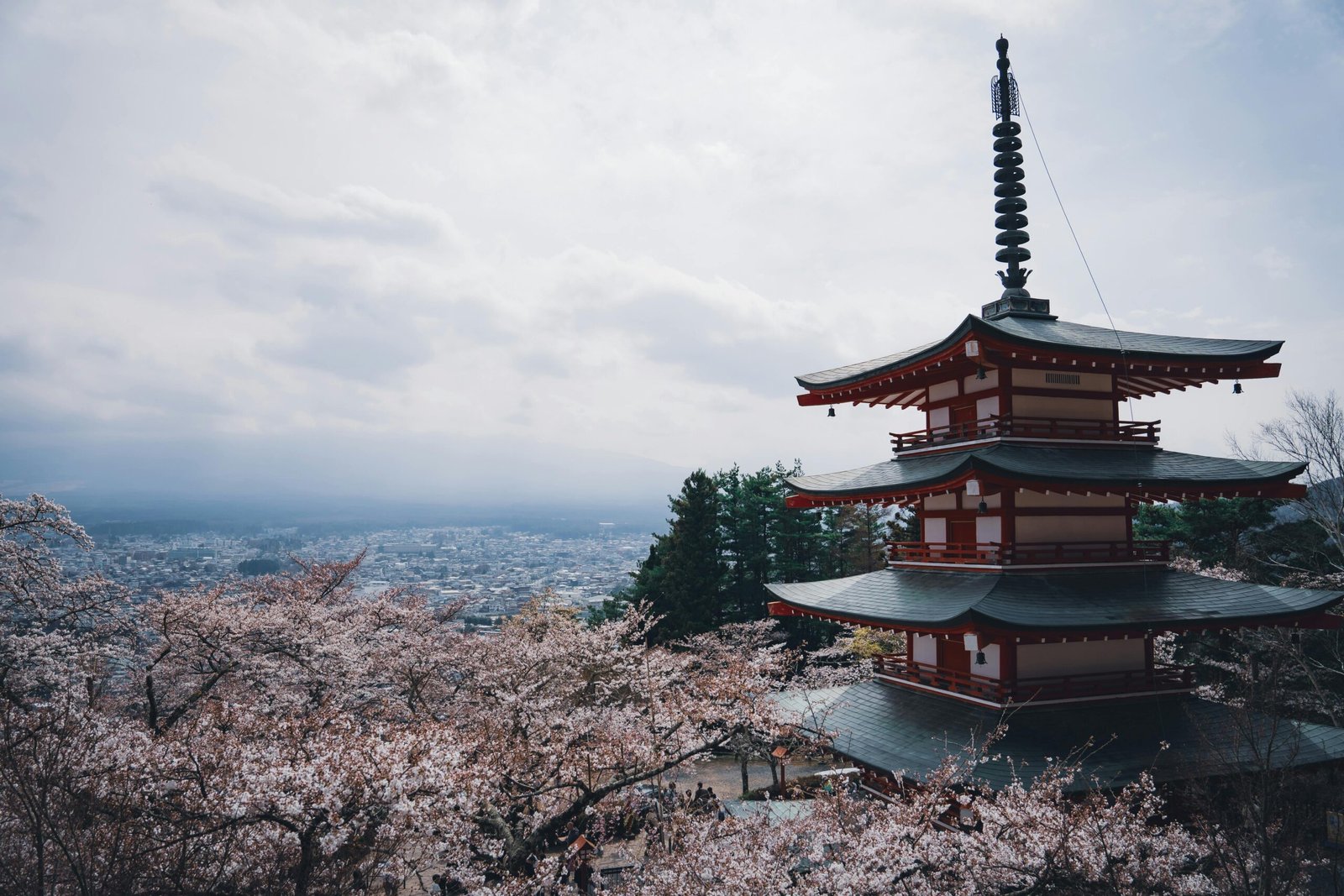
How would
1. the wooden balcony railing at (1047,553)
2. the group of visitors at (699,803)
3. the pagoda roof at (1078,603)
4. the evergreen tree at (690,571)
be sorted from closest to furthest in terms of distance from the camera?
1. the pagoda roof at (1078,603)
2. the wooden balcony railing at (1047,553)
3. the group of visitors at (699,803)
4. the evergreen tree at (690,571)

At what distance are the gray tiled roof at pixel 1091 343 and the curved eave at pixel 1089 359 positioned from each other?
2 cm

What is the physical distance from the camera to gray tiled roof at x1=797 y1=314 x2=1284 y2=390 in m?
12.9

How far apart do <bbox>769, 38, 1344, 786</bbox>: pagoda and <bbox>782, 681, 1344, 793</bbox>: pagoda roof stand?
42 mm

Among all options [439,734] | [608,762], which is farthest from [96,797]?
[608,762]

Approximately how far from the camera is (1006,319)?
1541cm

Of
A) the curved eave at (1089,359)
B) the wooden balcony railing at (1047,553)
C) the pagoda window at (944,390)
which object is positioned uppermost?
the curved eave at (1089,359)

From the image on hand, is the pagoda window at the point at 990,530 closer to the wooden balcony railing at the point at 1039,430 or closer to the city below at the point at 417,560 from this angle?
the wooden balcony railing at the point at 1039,430

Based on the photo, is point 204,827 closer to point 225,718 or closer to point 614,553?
point 225,718

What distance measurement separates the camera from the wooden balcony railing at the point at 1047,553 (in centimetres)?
1351

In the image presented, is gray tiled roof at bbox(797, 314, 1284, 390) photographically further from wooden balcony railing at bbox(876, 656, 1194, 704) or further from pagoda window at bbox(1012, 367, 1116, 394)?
wooden balcony railing at bbox(876, 656, 1194, 704)

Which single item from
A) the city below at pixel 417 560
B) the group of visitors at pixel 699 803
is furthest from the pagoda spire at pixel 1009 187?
the city below at pixel 417 560

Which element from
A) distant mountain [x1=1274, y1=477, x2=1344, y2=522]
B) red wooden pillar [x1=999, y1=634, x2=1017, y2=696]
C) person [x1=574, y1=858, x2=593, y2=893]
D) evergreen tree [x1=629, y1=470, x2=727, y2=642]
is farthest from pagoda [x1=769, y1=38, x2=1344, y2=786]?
evergreen tree [x1=629, y1=470, x2=727, y2=642]

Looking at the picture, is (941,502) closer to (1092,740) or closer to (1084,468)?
(1084,468)

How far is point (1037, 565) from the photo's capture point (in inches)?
527
